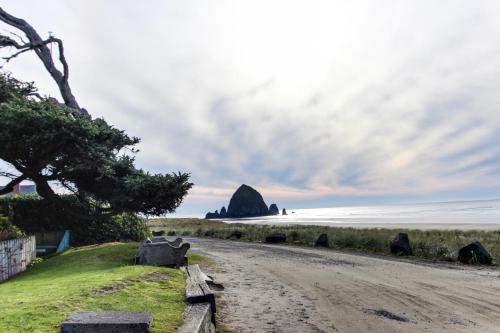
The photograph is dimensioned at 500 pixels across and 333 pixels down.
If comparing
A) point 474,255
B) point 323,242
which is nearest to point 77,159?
point 323,242

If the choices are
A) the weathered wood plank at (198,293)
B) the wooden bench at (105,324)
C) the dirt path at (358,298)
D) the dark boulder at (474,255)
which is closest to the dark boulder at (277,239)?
the dirt path at (358,298)

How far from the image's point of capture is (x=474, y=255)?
17047 mm

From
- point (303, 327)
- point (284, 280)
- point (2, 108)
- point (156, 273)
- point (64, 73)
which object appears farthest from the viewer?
point (64, 73)

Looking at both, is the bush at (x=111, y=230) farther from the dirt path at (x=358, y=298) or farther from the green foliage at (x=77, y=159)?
the dirt path at (x=358, y=298)

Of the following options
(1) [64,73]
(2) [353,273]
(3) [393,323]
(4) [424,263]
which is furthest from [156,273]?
(1) [64,73]

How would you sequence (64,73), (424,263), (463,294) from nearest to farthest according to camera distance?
(463,294)
(424,263)
(64,73)

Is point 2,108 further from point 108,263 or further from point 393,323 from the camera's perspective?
point 393,323

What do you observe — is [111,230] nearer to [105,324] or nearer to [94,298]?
[94,298]

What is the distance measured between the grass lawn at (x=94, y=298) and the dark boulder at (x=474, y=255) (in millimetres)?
14282

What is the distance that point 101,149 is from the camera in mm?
16750

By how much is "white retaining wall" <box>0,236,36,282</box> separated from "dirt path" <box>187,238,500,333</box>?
6000 mm

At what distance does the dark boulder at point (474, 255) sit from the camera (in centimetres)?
1680

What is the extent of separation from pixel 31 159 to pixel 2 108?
2510mm

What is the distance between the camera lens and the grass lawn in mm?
4750
